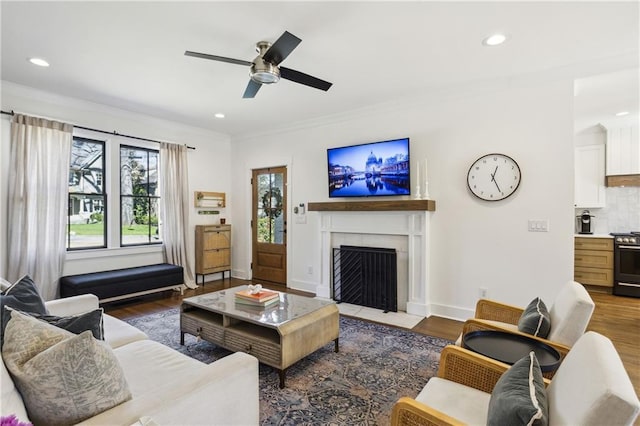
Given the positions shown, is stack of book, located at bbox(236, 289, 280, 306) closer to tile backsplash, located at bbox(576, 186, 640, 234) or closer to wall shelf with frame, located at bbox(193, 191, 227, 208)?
wall shelf with frame, located at bbox(193, 191, 227, 208)

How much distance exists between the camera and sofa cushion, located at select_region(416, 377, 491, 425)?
133 centimetres

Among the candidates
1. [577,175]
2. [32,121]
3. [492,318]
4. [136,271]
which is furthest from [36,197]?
[577,175]

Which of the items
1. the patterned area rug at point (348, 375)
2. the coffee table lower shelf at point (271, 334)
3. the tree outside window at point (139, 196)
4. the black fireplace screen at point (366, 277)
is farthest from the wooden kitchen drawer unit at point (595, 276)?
the tree outside window at point (139, 196)

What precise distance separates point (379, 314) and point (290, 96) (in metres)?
2.98

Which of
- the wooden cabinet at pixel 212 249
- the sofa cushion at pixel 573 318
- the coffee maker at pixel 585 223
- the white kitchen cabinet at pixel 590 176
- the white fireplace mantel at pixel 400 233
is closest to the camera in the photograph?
the sofa cushion at pixel 573 318

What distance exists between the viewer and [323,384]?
7.64 feet

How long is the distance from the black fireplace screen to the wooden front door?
1.32m

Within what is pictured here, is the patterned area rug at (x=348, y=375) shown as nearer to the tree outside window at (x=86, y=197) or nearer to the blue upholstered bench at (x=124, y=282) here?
the blue upholstered bench at (x=124, y=282)

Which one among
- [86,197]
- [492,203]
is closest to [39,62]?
[86,197]

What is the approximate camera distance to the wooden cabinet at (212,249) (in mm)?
5434

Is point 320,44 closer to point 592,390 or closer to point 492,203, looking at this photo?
point 492,203

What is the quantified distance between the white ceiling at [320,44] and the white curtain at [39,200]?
583 mm

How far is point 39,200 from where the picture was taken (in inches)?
151

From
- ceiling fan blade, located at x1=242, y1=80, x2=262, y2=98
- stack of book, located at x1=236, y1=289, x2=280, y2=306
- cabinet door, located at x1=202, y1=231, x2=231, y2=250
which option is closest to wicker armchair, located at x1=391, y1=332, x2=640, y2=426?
stack of book, located at x1=236, y1=289, x2=280, y2=306
